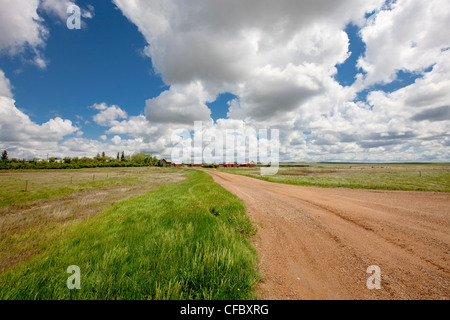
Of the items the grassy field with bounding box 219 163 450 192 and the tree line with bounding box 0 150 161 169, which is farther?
the tree line with bounding box 0 150 161 169

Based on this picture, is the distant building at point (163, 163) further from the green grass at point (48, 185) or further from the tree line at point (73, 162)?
the green grass at point (48, 185)

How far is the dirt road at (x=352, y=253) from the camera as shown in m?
3.56

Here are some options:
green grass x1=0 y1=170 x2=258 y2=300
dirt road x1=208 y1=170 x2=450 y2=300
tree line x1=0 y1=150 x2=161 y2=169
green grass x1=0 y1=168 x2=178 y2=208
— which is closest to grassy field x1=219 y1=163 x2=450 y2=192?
dirt road x1=208 y1=170 x2=450 y2=300

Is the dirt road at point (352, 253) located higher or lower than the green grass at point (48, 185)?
higher

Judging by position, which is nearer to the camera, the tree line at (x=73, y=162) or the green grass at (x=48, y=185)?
the green grass at (x=48, y=185)

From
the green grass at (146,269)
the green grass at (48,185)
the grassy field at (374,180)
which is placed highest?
the green grass at (146,269)

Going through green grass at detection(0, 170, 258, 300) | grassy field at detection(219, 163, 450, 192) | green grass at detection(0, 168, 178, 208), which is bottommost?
green grass at detection(0, 168, 178, 208)

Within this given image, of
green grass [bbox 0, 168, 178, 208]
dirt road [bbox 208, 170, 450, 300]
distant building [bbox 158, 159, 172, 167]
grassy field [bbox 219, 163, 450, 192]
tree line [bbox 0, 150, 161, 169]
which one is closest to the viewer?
dirt road [bbox 208, 170, 450, 300]

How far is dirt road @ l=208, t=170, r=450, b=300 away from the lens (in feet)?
11.7

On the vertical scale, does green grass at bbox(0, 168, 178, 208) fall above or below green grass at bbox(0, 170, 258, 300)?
below

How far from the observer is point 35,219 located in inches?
419

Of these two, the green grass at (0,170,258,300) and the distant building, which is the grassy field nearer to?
the green grass at (0,170,258,300)

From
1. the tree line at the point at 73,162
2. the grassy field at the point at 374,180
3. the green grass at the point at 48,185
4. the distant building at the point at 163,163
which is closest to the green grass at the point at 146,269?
the green grass at the point at 48,185
